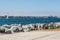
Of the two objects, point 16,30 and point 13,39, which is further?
point 16,30

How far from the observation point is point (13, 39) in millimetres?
15039

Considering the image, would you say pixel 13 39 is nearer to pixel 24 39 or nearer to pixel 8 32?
pixel 24 39

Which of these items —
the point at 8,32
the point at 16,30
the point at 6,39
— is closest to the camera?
the point at 6,39

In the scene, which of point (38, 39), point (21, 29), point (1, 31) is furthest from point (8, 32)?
point (38, 39)

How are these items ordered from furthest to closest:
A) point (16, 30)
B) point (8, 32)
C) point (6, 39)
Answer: point (16, 30) → point (8, 32) → point (6, 39)

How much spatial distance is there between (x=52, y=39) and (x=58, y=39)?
1.40 feet

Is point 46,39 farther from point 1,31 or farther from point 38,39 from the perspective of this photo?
point 1,31

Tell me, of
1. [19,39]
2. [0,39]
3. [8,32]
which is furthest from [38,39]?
[8,32]

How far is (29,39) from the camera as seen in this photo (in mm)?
15258

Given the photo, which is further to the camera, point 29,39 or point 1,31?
point 1,31

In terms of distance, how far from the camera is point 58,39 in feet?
50.5

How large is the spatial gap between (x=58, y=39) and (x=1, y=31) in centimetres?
626

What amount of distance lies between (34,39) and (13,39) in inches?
59.0

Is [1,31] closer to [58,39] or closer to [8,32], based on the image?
[8,32]
